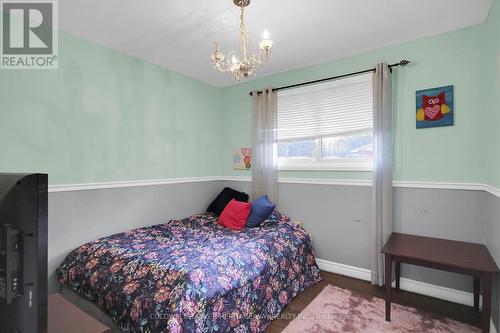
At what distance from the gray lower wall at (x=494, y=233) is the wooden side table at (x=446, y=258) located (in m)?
0.09

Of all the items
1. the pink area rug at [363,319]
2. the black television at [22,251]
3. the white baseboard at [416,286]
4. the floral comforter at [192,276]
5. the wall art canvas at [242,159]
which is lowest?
the pink area rug at [363,319]

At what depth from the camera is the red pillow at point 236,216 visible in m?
2.96

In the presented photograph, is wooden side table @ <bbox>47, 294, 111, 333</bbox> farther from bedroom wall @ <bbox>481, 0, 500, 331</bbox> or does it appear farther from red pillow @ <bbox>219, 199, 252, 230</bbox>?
bedroom wall @ <bbox>481, 0, 500, 331</bbox>

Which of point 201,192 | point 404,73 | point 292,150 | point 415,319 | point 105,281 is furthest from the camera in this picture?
point 201,192

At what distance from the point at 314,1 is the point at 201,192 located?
2591 millimetres

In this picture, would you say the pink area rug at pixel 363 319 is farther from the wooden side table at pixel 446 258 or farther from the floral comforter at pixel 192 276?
the floral comforter at pixel 192 276

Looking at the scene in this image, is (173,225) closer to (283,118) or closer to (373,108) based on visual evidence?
(283,118)

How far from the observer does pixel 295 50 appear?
2.70m

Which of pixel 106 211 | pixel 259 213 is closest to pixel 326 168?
pixel 259 213

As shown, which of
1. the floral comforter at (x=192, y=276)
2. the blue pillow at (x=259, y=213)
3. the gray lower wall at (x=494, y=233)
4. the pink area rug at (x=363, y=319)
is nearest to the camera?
the floral comforter at (x=192, y=276)

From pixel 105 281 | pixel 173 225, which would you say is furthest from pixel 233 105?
pixel 105 281

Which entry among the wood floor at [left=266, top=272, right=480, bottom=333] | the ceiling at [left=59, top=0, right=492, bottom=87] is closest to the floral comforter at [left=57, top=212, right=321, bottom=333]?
the wood floor at [left=266, top=272, right=480, bottom=333]

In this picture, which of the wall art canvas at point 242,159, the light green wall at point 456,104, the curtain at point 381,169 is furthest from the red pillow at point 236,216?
the curtain at point 381,169

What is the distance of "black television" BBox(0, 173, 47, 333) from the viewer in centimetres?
60
